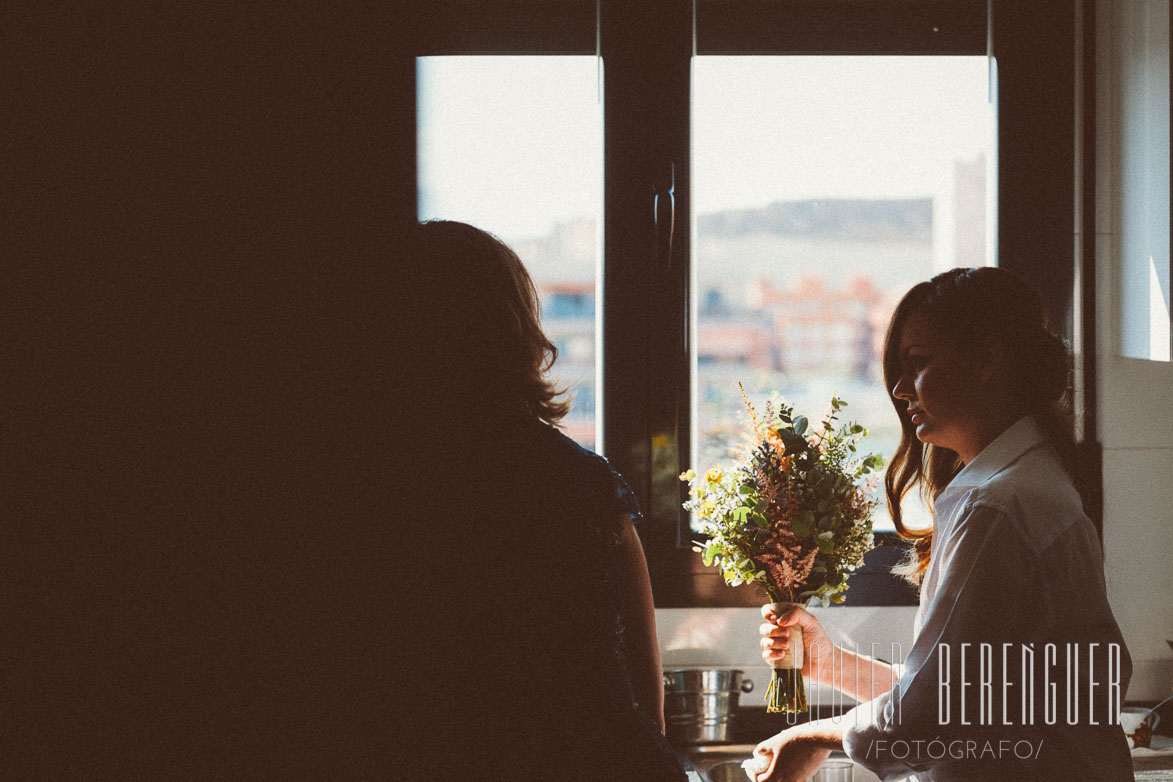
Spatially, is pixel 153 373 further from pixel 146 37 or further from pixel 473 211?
pixel 473 211

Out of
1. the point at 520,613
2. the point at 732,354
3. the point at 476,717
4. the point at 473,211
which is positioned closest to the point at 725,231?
the point at 732,354

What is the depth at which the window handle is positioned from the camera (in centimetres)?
200

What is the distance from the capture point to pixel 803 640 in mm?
A: 1495

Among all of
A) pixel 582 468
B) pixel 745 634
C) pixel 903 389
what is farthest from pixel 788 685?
pixel 582 468

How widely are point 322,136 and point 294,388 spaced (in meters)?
0.10

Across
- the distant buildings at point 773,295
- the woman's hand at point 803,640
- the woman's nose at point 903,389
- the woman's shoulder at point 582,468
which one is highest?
the distant buildings at point 773,295

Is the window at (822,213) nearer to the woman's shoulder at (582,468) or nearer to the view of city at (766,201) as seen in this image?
the view of city at (766,201)

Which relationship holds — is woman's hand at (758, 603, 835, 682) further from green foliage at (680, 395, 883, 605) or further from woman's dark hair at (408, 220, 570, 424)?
woman's dark hair at (408, 220, 570, 424)

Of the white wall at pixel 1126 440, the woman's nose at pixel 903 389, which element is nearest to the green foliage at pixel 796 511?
the woman's nose at pixel 903 389

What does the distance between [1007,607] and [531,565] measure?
1.82ft

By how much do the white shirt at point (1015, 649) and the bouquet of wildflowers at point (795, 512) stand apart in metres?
0.40

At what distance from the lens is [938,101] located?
209 cm

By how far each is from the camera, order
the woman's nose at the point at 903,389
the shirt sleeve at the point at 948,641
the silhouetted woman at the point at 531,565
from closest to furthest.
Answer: the silhouetted woman at the point at 531,565 → the shirt sleeve at the point at 948,641 → the woman's nose at the point at 903,389

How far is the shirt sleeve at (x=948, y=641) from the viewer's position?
1.04 m
